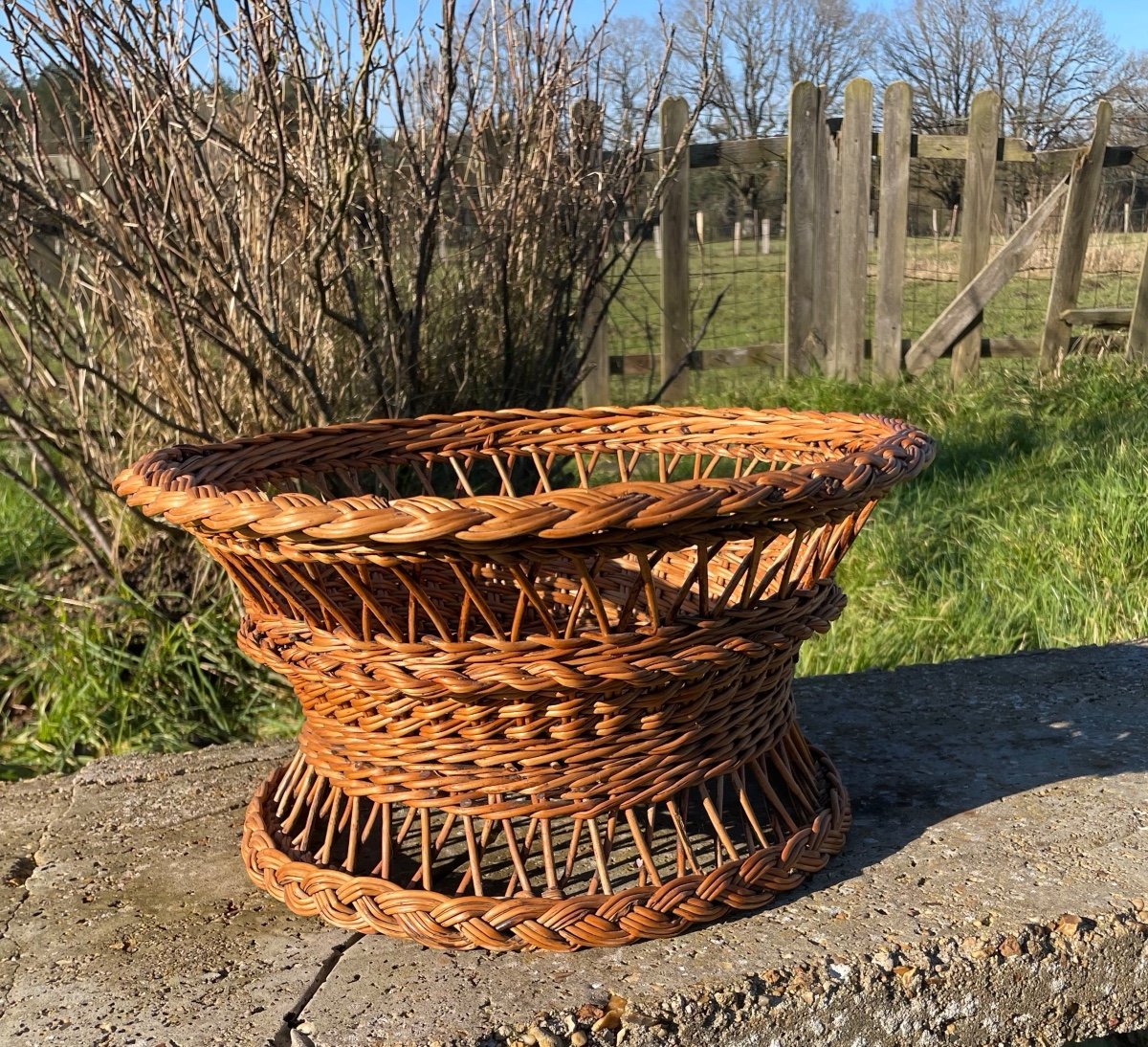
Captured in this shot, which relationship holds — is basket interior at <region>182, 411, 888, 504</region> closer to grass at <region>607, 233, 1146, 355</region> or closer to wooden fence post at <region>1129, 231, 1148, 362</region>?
grass at <region>607, 233, 1146, 355</region>

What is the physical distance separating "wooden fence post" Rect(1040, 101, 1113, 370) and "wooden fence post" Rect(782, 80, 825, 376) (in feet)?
3.77

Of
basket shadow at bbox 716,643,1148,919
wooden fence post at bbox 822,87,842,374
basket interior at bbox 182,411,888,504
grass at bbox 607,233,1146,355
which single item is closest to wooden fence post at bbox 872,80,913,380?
wooden fence post at bbox 822,87,842,374

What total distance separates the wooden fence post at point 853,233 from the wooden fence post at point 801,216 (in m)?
0.13

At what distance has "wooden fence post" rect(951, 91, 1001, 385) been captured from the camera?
5.36 metres

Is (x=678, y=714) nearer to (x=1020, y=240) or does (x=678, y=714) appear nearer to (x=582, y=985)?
(x=582, y=985)

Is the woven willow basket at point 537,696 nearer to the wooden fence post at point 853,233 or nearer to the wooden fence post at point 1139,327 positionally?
the wooden fence post at point 853,233

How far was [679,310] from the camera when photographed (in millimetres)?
5457

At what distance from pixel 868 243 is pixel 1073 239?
3.30 feet

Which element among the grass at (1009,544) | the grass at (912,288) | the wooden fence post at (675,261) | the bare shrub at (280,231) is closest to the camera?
the bare shrub at (280,231)

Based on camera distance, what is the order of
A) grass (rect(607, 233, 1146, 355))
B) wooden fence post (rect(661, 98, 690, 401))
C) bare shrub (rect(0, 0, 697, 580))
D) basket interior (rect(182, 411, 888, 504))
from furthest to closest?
grass (rect(607, 233, 1146, 355))
wooden fence post (rect(661, 98, 690, 401))
bare shrub (rect(0, 0, 697, 580))
basket interior (rect(182, 411, 888, 504))

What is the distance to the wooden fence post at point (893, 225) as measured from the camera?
5.38m

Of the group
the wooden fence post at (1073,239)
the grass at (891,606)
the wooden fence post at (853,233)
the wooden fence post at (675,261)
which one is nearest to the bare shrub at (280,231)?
the grass at (891,606)

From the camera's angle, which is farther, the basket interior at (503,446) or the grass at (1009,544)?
the grass at (1009,544)

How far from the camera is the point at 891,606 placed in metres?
3.13
